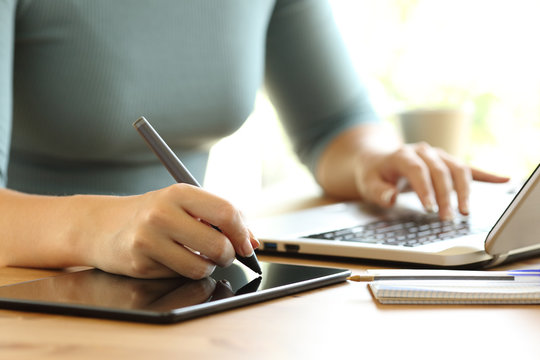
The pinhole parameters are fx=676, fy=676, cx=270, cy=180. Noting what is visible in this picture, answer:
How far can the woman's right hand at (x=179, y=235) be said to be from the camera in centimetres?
53

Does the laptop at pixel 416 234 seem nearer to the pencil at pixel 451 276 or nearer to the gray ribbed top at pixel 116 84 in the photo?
the pencil at pixel 451 276

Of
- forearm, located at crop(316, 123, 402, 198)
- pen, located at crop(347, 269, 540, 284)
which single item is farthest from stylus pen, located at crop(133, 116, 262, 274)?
forearm, located at crop(316, 123, 402, 198)

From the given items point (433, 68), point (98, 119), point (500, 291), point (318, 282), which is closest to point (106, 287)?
point (318, 282)

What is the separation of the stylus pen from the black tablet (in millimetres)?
11

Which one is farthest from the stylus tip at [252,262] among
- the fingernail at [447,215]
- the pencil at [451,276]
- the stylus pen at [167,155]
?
the fingernail at [447,215]

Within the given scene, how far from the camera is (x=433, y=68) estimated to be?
12.9ft

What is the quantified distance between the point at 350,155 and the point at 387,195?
266mm

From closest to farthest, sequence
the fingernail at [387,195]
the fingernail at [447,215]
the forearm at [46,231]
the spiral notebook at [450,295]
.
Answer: the spiral notebook at [450,295]
the forearm at [46,231]
the fingernail at [447,215]
the fingernail at [387,195]

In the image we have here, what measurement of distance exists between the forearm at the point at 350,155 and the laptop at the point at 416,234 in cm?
23

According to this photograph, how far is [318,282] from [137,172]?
0.63 meters

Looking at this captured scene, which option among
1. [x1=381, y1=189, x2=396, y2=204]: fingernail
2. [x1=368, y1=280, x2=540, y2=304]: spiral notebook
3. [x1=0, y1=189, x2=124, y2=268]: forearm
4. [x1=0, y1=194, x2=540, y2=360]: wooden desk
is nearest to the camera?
[x1=0, y1=194, x2=540, y2=360]: wooden desk

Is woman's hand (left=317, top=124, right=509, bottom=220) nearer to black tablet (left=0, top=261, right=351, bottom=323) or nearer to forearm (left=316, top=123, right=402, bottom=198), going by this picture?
forearm (left=316, top=123, right=402, bottom=198)

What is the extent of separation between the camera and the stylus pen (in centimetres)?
57

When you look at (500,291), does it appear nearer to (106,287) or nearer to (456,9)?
(106,287)
